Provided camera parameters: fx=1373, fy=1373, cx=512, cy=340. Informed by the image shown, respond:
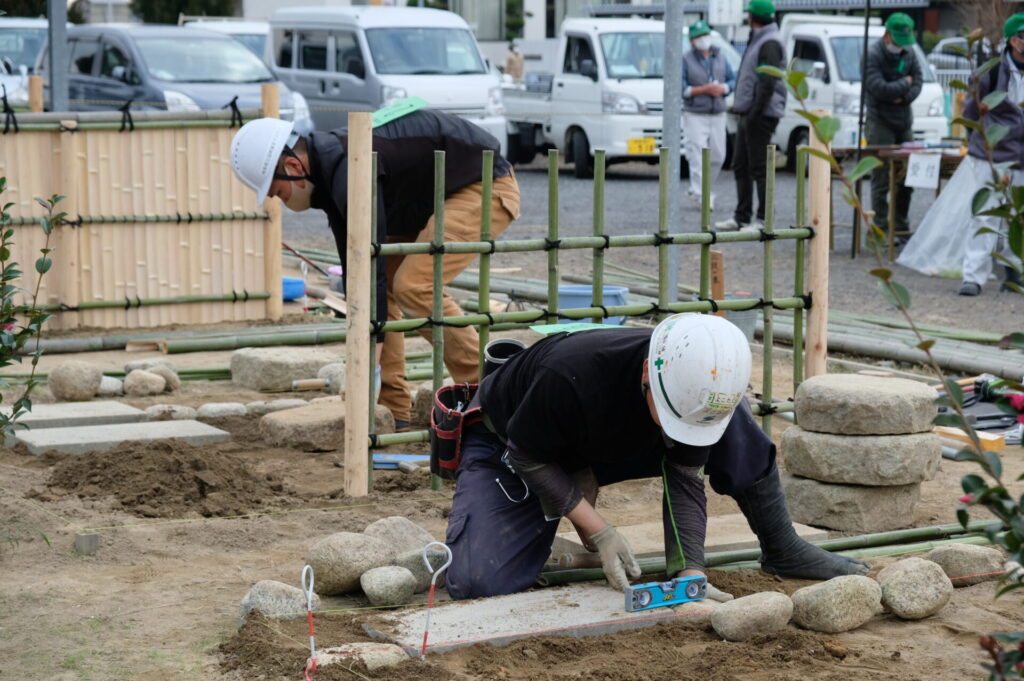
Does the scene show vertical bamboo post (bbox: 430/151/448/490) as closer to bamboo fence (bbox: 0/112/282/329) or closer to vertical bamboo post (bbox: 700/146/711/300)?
vertical bamboo post (bbox: 700/146/711/300)

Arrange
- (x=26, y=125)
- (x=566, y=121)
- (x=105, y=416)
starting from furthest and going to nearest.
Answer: (x=566, y=121) < (x=26, y=125) < (x=105, y=416)

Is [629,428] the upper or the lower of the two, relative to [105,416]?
upper

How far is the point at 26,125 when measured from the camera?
7.86 m

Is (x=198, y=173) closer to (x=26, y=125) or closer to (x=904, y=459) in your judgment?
(x=26, y=125)

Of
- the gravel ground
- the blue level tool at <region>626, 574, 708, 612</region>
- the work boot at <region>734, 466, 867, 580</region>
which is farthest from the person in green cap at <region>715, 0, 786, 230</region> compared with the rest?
the blue level tool at <region>626, 574, 708, 612</region>

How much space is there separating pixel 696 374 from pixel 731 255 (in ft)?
27.1

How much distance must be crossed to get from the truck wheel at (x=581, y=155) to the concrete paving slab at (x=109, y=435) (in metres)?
11.3

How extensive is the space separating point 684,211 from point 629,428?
410 inches

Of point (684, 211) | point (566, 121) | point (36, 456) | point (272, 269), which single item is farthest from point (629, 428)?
point (566, 121)

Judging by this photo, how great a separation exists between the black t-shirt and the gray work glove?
0.75 feet

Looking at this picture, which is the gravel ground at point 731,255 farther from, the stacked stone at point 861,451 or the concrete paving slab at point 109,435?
the concrete paving slab at point 109,435

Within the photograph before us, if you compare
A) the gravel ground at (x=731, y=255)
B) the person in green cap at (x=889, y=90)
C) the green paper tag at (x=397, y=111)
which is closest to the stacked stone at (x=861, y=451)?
the green paper tag at (x=397, y=111)

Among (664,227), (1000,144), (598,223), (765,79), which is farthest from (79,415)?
(765,79)

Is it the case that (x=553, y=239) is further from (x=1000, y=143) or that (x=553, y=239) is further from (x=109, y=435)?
(x=1000, y=143)
